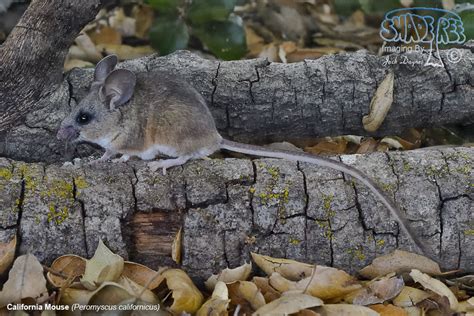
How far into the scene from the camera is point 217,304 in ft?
9.70

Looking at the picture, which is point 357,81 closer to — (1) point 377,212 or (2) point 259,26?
(1) point 377,212

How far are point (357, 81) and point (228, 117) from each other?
769 millimetres

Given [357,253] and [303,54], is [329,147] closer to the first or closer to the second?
[357,253]

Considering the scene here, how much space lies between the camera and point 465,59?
168 inches

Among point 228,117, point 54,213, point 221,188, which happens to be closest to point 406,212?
point 221,188

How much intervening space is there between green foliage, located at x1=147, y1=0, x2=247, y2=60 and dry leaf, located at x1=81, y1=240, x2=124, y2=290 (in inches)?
86.6

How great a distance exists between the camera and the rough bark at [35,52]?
12.2 feet

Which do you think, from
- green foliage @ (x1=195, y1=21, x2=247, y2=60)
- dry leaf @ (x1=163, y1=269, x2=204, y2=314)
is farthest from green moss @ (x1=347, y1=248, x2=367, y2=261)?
green foliage @ (x1=195, y1=21, x2=247, y2=60)

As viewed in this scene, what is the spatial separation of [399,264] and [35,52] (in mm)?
2130

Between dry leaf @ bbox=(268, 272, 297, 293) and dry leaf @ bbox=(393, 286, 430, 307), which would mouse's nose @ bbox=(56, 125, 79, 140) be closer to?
dry leaf @ bbox=(268, 272, 297, 293)

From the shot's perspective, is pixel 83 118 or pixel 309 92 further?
pixel 309 92

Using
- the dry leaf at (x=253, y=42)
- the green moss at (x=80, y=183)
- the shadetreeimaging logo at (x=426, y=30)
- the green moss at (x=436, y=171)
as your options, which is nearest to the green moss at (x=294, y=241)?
the green moss at (x=436, y=171)

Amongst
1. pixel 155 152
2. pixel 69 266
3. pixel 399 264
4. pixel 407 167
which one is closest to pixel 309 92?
pixel 407 167

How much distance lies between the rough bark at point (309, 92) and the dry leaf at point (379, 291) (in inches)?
48.7
